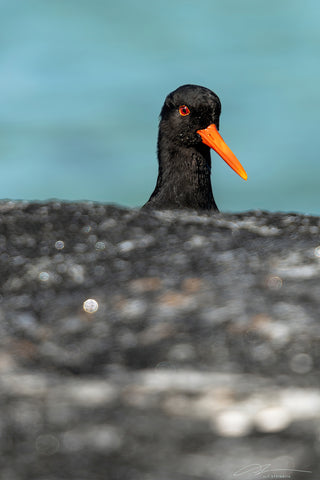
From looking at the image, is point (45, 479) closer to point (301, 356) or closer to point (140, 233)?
point (301, 356)

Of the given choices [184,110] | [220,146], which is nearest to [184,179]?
[220,146]

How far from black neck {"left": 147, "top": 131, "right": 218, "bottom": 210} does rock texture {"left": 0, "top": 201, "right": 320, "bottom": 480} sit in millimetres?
3941

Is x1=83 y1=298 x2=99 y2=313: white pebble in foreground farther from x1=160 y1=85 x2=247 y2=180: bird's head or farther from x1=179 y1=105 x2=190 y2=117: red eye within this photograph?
x1=179 y1=105 x2=190 y2=117: red eye

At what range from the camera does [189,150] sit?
330 inches

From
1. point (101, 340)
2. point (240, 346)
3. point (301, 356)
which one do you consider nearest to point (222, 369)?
point (240, 346)

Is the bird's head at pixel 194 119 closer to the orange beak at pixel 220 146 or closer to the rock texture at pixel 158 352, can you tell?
the orange beak at pixel 220 146

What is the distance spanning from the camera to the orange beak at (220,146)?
7824mm

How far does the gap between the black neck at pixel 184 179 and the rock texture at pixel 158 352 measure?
3.94 meters

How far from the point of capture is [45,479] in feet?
6.83
